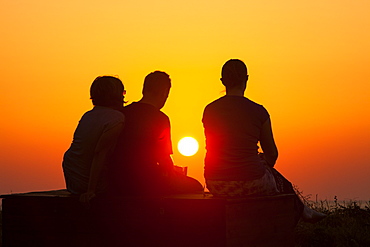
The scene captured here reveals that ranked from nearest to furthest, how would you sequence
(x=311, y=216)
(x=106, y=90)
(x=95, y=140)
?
1. (x=95, y=140)
2. (x=106, y=90)
3. (x=311, y=216)

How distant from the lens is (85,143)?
273 inches

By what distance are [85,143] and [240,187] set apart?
1.88 metres

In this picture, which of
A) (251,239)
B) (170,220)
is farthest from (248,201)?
(170,220)

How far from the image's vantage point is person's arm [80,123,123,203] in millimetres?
6699

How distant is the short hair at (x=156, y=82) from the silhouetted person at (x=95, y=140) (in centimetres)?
36

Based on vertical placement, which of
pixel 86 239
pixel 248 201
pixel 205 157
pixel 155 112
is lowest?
pixel 86 239

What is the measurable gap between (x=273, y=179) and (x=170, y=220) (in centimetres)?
140

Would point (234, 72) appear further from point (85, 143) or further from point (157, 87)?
point (85, 143)

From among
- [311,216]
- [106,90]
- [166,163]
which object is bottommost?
[311,216]

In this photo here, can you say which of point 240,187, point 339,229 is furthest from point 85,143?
point 339,229

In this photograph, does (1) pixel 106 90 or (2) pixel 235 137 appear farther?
(1) pixel 106 90

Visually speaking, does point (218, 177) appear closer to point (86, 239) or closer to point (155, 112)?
point (155, 112)

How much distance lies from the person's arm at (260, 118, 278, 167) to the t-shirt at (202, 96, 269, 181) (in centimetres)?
6

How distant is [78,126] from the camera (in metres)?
7.14
